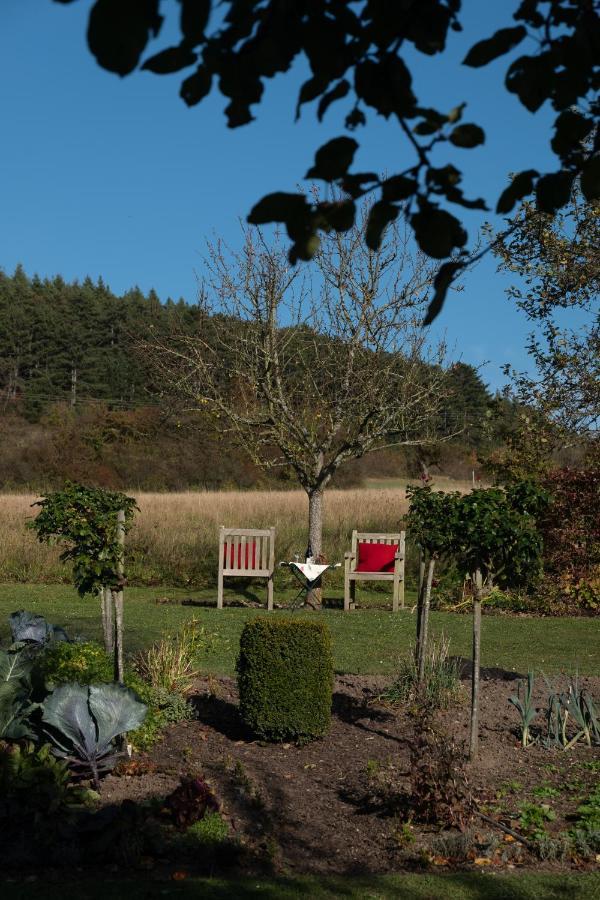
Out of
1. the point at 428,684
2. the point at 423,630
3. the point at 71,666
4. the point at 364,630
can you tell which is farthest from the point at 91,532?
the point at 364,630

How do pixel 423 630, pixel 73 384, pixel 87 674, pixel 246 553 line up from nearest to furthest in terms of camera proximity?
pixel 87 674 → pixel 423 630 → pixel 246 553 → pixel 73 384

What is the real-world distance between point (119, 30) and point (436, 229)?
0.76 m

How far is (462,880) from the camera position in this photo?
4152 millimetres

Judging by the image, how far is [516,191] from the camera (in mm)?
2246

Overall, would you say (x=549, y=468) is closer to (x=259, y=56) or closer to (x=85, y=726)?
(x=85, y=726)

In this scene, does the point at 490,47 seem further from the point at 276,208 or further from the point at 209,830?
the point at 209,830

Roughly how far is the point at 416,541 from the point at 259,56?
5.13 metres

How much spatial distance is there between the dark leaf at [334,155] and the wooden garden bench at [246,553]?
39.3ft

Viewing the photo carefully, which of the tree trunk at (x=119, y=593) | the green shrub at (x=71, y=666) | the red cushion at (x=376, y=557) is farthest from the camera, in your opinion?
the red cushion at (x=376, y=557)

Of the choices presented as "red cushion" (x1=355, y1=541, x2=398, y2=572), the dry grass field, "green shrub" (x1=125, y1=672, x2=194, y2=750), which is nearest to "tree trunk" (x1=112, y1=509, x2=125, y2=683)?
"green shrub" (x1=125, y1=672, x2=194, y2=750)

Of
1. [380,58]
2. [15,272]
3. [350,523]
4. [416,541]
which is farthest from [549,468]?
[15,272]

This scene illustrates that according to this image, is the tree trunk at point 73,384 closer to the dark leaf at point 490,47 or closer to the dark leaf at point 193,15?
the dark leaf at point 490,47

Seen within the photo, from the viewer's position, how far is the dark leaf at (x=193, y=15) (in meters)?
1.60

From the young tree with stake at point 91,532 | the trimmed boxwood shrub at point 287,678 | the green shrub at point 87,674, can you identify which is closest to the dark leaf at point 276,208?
the green shrub at point 87,674
